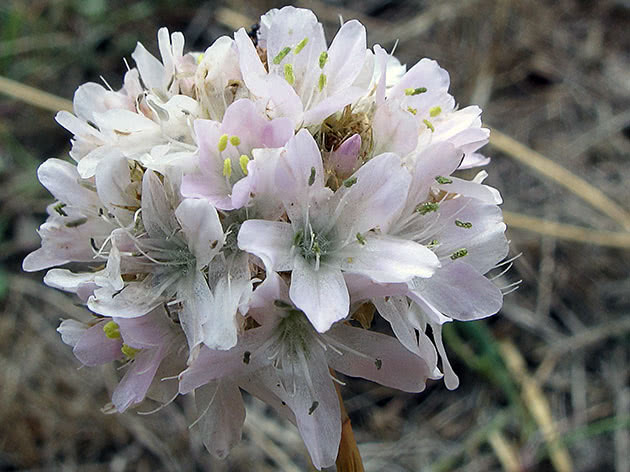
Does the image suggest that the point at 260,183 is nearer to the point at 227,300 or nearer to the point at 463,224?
the point at 227,300

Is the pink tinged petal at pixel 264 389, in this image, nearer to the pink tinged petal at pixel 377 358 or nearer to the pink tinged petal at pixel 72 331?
the pink tinged petal at pixel 377 358

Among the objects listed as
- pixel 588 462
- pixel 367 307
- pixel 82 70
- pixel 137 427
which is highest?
pixel 367 307

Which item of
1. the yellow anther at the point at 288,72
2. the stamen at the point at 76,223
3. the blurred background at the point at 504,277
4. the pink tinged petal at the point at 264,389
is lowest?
the blurred background at the point at 504,277

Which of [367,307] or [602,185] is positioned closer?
[367,307]

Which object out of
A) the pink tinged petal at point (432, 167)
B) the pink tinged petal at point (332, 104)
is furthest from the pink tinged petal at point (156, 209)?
the pink tinged petal at point (432, 167)

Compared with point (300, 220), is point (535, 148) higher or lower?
lower

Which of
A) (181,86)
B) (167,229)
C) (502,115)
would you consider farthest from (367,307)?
(502,115)

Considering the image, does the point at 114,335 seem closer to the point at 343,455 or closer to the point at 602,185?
the point at 343,455
